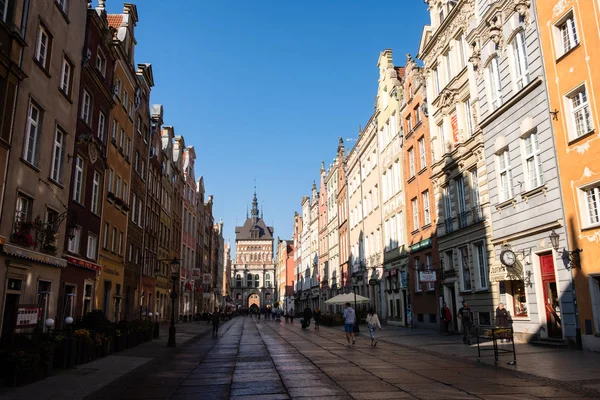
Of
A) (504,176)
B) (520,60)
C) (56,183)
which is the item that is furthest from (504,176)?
(56,183)

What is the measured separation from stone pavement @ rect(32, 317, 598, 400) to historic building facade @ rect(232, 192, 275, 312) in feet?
444

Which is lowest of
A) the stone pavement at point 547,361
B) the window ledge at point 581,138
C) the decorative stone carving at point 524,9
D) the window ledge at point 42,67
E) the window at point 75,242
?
the stone pavement at point 547,361

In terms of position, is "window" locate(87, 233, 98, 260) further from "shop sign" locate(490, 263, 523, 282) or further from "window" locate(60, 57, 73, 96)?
"shop sign" locate(490, 263, 523, 282)

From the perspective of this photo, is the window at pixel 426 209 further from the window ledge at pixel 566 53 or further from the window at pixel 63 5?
the window at pixel 63 5

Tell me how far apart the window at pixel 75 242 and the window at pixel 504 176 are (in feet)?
62.1

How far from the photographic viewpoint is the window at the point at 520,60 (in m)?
20.1

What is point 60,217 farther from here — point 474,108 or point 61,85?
point 474,108

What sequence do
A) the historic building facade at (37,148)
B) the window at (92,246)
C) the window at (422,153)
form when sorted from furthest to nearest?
the window at (422,153) → the window at (92,246) → the historic building facade at (37,148)

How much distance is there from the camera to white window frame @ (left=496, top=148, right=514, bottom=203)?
21.3 metres

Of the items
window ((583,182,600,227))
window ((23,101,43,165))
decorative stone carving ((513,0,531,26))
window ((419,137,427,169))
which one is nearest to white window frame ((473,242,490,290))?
window ((583,182,600,227))

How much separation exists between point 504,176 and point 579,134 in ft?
17.0

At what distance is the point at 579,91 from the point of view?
17.0 meters

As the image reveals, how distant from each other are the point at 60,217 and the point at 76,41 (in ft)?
26.7

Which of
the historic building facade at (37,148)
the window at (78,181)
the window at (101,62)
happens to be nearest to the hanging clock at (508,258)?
the historic building facade at (37,148)
